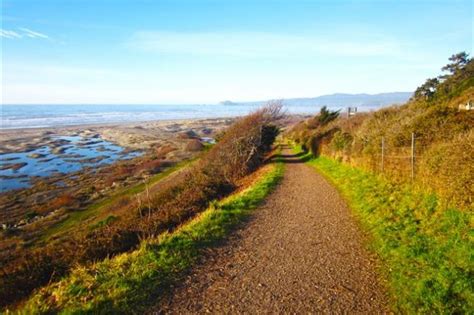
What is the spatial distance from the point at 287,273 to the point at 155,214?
7.42 metres

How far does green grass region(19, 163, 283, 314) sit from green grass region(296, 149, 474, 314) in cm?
382

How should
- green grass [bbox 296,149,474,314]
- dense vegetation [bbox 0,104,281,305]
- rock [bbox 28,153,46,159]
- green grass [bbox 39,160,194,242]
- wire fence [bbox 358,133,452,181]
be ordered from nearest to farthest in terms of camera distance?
green grass [bbox 296,149,474,314] → dense vegetation [bbox 0,104,281,305] → wire fence [bbox 358,133,452,181] → green grass [bbox 39,160,194,242] → rock [bbox 28,153,46,159]

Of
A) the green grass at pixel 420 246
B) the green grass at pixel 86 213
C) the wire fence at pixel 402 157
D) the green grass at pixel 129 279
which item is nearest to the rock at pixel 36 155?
the green grass at pixel 86 213

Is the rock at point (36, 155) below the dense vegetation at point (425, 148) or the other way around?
below

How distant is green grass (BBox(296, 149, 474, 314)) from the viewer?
5.30 meters

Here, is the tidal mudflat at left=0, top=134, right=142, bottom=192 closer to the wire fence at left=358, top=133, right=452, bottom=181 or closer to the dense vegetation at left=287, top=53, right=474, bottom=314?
the dense vegetation at left=287, top=53, right=474, bottom=314

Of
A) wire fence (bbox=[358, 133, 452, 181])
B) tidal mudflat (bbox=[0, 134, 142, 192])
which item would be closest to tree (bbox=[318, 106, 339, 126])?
tidal mudflat (bbox=[0, 134, 142, 192])

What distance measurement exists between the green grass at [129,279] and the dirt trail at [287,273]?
0.38 meters

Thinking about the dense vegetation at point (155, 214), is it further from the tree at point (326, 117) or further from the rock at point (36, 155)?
the rock at point (36, 155)

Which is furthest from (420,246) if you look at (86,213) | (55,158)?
(55,158)

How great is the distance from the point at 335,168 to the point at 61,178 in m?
23.1

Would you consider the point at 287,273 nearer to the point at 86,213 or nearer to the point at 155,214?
the point at 155,214

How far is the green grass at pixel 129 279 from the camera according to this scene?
536cm

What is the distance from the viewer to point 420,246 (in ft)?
23.5
